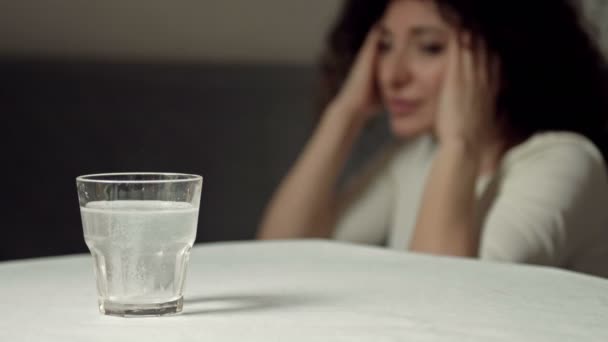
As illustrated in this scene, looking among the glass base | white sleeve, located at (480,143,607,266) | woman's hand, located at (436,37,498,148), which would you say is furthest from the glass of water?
woman's hand, located at (436,37,498,148)

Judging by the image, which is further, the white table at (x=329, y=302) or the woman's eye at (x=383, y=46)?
the woman's eye at (x=383, y=46)

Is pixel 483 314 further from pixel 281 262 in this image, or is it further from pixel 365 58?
pixel 365 58

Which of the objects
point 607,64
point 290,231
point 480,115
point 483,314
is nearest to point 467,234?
point 480,115

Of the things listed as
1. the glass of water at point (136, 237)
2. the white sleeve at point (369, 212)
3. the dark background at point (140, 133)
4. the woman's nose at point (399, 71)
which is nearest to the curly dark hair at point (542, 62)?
the woman's nose at point (399, 71)

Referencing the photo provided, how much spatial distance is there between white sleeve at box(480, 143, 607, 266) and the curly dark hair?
0.56 ft

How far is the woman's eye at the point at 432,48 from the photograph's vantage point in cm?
155

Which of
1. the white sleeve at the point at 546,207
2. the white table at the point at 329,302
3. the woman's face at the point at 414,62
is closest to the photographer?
the white table at the point at 329,302

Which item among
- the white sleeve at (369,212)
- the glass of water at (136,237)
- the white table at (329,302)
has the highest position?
the glass of water at (136,237)

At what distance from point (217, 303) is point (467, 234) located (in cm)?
78

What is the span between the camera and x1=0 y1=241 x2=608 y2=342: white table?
0.47m

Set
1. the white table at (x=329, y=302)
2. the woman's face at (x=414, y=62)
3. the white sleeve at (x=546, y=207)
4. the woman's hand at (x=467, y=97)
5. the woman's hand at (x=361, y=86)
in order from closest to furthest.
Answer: the white table at (x=329, y=302)
the white sleeve at (x=546, y=207)
the woman's hand at (x=467, y=97)
the woman's face at (x=414, y=62)
the woman's hand at (x=361, y=86)

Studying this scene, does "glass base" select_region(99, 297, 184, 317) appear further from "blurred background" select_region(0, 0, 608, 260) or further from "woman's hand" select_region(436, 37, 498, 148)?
"blurred background" select_region(0, 0, 608, 260)

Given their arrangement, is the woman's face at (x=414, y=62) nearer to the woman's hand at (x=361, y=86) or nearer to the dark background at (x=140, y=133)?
the woman's hand at (x=361, y=86)

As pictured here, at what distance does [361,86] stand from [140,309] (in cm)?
119
